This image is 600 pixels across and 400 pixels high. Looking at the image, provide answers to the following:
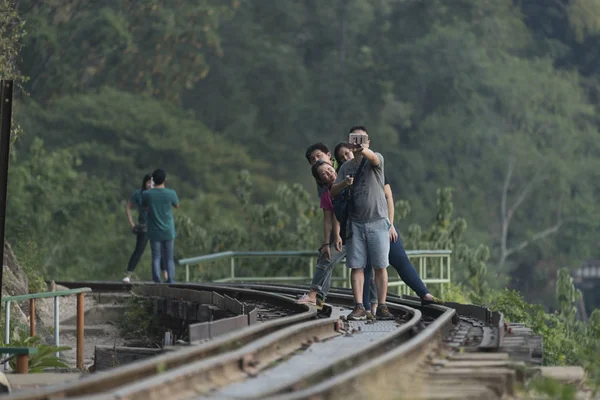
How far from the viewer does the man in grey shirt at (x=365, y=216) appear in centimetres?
1283

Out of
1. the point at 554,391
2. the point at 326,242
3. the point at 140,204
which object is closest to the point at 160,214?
the point at 140,204

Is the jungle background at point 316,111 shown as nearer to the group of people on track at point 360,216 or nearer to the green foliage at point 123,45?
the green foliage at point 123,45

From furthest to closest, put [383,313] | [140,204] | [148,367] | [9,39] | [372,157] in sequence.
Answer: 1. [9,39]
2. [140,204]
3. [383,313]
4. [372,157]
5. [148,367]

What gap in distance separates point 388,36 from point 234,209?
45.1ft

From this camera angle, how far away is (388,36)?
2591 inches

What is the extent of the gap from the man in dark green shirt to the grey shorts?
7350 millimetres

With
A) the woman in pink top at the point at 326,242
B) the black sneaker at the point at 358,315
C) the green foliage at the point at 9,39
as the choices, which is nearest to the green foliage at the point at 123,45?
the green foliage at the point at 9,39

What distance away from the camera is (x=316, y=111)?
204ft

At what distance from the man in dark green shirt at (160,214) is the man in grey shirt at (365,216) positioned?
733 cm

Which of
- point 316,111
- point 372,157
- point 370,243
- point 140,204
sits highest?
point 316,111

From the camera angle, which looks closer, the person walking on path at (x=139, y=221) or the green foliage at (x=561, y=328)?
the green foliage at (x=561, y=328)

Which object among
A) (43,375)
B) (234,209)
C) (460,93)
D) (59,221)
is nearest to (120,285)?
(43,375)

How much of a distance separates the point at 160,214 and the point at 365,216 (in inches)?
311

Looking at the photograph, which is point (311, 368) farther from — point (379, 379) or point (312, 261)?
point (312, 261)
